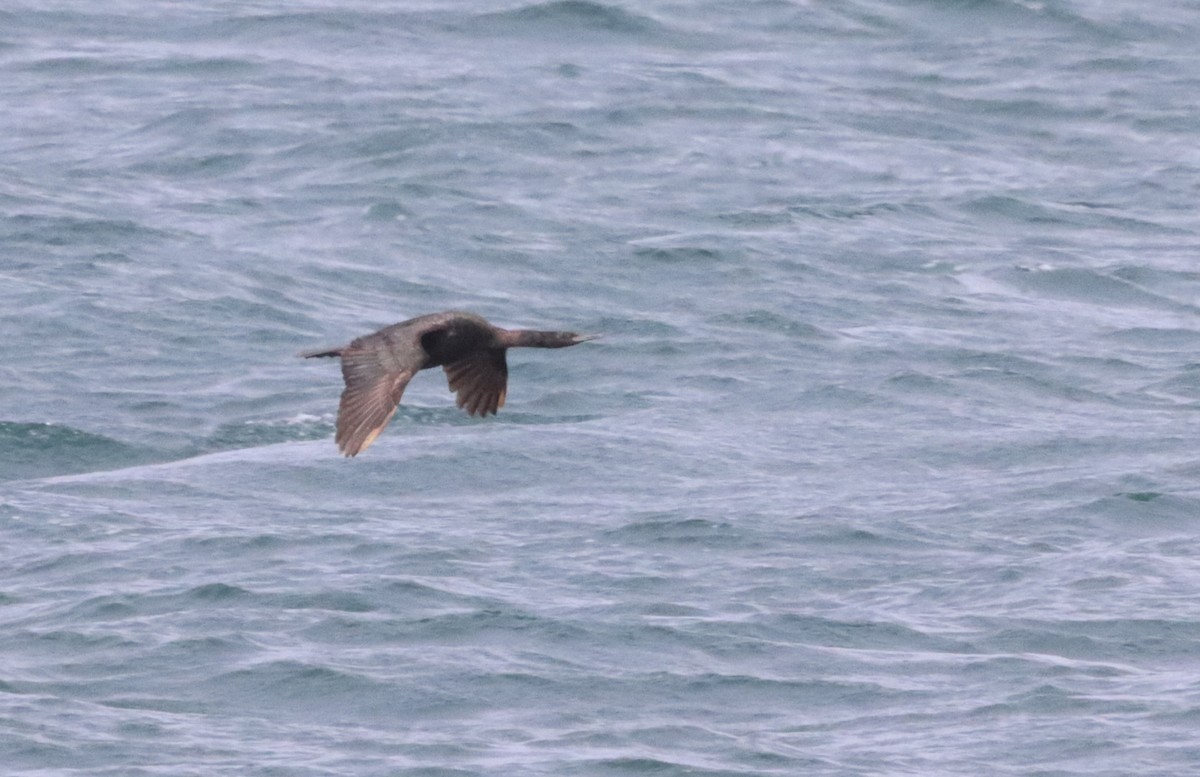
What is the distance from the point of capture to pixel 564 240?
2464 cm

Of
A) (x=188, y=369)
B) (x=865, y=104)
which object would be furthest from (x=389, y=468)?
(x=865, y=104)

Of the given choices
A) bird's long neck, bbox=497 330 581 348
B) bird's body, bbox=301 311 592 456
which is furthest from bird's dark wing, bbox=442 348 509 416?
bird's long neck, bbox=497 330 581 348

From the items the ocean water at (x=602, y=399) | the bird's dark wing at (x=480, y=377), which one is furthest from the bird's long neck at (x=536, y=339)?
the ocean water at (x=602, y=399)

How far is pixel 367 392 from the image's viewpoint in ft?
40.6

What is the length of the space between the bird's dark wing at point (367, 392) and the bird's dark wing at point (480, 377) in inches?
30.8

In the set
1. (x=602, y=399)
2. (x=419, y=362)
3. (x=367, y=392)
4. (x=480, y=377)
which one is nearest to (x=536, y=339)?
(x=480, y=377)

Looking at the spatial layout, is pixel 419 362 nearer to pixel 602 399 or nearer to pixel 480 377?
pixel 480 377

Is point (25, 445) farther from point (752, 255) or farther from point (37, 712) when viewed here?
point (752, 255)

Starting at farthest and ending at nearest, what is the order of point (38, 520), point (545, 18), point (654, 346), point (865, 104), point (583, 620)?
point (545, 18), point (865, 104), point (654, 346), point (38, 520), point (583, 620)

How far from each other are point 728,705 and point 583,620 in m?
1.46

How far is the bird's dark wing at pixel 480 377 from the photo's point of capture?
13406mm

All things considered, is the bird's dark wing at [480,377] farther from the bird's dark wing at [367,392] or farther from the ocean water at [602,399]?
the ocean water at [602,399]

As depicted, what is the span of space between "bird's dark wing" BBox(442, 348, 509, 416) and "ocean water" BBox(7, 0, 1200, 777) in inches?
122

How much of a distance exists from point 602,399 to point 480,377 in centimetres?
840
